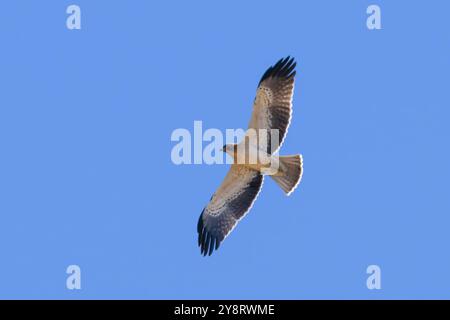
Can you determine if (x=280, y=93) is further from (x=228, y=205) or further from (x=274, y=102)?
(x=228, y=205)

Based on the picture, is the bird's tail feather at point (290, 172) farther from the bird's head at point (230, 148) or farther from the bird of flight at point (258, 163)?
the bird's head at point (230, 148)

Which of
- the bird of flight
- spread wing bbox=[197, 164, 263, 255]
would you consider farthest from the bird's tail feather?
spread wing bbox=[197, 164, 263, 255]

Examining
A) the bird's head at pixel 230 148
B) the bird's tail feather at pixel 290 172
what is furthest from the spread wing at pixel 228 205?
the bird's tail feather at pixel 290 172

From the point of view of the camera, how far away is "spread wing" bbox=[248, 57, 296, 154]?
14.3 meters

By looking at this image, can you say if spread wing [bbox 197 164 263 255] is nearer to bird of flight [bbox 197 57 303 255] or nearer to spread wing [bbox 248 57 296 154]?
bird of flight [bbox 197 57 303 255]

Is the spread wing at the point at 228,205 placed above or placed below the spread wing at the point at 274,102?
below

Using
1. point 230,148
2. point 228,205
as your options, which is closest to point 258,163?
point 230,148

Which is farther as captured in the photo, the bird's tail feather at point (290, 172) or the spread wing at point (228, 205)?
the spread wing at point (228, 205)

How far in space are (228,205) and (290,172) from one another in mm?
1136

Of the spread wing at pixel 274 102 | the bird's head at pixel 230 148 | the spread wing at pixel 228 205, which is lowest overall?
the spread wing at pixel 228 205

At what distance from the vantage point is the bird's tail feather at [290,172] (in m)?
14.1
